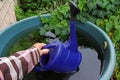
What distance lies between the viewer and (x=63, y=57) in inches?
57.7

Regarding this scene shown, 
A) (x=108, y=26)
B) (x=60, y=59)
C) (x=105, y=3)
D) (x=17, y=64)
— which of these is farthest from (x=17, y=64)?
(x=105, y=3)

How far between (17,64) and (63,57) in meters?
0.42

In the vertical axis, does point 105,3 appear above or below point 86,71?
above

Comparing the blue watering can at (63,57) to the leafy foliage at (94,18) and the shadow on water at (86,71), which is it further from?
the leafy foliage at (94,18)

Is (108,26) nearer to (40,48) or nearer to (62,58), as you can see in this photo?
(62,58)

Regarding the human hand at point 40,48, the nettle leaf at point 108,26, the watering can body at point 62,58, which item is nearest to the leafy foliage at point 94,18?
the nettle leaf at point 108,26

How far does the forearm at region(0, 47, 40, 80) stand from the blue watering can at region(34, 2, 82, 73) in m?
0.22

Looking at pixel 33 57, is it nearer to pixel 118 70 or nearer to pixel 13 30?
pixel 13 30

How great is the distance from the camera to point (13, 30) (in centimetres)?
181

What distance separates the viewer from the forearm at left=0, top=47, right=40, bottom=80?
1036 millimetres

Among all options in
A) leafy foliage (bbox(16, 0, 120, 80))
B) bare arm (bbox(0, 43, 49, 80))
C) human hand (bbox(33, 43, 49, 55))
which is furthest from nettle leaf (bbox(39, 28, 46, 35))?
bare arm (bbox(0, 43, 49, 80))

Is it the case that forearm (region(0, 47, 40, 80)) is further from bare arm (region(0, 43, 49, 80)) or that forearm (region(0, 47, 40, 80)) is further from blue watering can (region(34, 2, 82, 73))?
blue watering can (region(34, 2, 82, 73))

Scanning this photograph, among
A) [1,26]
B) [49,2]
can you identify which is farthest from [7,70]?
[49,2]

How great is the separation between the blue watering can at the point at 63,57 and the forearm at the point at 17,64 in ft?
0.74
